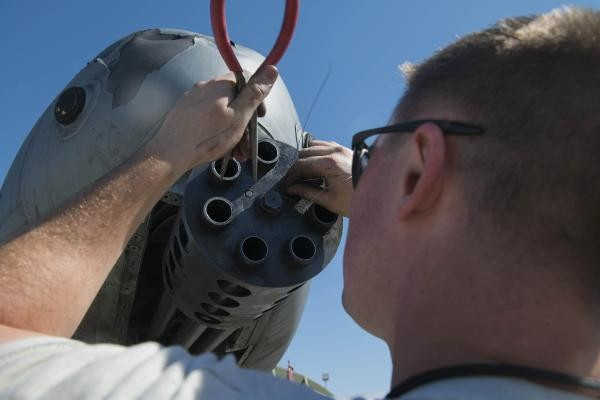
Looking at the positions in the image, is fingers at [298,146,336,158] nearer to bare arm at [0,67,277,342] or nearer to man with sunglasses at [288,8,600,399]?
bare arm at [0,67,277,342]

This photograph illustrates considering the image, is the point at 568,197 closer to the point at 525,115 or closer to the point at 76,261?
the point at 525,115

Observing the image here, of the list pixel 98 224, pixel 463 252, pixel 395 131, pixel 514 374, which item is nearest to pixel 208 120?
pixel 98 224

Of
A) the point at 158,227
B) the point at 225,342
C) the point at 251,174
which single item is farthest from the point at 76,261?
the point at 225,342

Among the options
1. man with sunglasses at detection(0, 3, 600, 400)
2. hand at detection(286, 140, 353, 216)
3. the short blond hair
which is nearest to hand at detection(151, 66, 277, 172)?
man with sunglasses at detection(0, 3, 600, 400)

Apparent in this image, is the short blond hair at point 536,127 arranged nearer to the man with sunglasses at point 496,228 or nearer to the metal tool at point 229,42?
the man with sunglasses at point 496,228

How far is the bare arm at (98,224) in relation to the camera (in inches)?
57.1

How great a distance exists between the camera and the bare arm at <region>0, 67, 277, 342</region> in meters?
1.45

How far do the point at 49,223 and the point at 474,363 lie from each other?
110 centimetres

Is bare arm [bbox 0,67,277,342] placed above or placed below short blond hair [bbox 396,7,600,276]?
below

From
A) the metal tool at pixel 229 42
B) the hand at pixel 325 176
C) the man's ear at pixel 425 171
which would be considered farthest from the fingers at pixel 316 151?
the man's ear at pixel 425 171

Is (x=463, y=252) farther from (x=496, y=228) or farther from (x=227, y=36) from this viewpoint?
(x=227, y=36)

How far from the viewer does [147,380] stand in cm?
108

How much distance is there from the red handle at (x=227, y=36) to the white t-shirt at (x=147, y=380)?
4.47 ft

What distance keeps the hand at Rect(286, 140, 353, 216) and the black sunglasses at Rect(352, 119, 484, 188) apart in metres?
0.74
